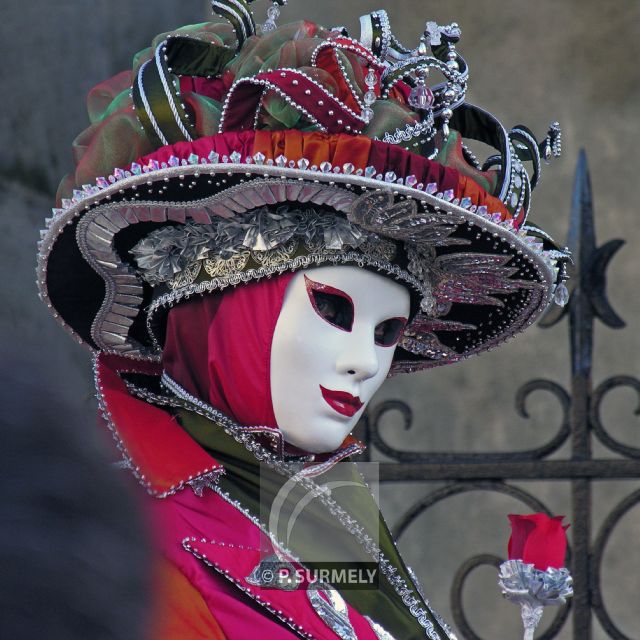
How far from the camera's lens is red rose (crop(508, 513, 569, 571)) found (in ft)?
5.39

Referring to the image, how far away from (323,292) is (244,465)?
9.8 inches

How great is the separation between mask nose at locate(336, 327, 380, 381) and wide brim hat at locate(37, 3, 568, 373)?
0.31 feet

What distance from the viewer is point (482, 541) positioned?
3184mm

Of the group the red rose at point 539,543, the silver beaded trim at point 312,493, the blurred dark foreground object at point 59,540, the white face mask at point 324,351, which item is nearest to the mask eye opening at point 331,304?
the white face mask at point 324,351

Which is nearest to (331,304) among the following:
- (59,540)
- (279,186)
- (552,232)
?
(279,186)

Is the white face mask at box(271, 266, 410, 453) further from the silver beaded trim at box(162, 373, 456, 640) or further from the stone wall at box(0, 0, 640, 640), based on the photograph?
the stone wall at box(0, 0, 640, 640)

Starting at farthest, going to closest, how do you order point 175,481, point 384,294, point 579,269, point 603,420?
point 603,420 → point 579,269 → point 384,294 → point 175,481

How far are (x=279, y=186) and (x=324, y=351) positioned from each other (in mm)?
219

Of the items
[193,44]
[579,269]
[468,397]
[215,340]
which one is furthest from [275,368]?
[468,397]

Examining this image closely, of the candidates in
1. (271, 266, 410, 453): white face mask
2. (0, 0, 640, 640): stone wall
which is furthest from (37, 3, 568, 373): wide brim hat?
(0, 0, 640, 640): stone wall

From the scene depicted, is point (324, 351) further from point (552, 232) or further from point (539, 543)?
point (552, 232)

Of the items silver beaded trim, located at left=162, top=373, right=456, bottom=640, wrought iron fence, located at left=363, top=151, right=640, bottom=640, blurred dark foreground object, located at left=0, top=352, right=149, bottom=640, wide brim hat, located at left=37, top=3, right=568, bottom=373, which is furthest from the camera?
wrought iron fence, located at left=363, top=151, right=640, bottom=640

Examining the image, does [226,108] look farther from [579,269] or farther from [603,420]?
[603,420]

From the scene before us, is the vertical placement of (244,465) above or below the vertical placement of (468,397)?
below
